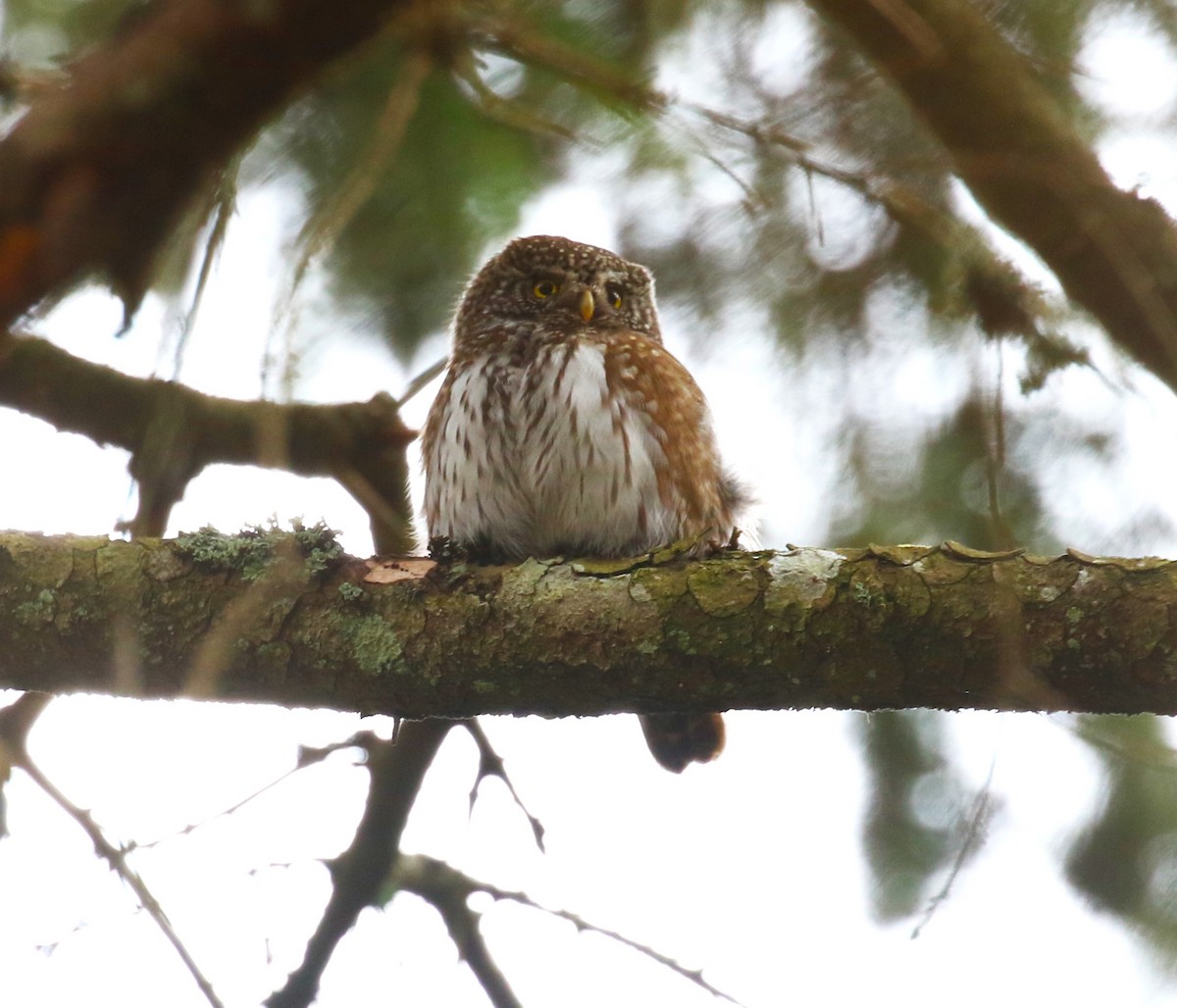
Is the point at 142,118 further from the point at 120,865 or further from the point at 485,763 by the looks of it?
the point at 485,763

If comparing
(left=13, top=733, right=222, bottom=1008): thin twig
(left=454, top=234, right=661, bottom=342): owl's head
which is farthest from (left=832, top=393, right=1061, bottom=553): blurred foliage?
(left=13, top=733, right=222, bottom=1008): thin twig

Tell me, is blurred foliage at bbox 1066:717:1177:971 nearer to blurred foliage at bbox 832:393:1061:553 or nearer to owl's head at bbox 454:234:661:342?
blurred foliage at bbox 832:393:1061:553

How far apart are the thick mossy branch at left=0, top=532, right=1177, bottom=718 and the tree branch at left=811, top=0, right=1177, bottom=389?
62 centimetres

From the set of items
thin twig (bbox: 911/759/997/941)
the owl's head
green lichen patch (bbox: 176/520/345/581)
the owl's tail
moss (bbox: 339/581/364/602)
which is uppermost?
the owl's head

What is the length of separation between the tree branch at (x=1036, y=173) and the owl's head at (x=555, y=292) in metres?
1.67

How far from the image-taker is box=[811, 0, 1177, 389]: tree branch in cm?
257

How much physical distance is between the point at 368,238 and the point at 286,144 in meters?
0.46

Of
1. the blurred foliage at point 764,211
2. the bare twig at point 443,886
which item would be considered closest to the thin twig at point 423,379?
the blurred foliage at point 764,211

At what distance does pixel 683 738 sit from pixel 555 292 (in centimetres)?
163

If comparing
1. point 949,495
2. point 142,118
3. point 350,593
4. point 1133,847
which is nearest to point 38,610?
point 350,593

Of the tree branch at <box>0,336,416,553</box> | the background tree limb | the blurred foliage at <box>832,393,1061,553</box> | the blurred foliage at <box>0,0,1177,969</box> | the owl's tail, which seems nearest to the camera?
the background tree limb

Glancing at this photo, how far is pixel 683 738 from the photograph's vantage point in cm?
406

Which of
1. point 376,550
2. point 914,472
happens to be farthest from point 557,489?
point 914,472

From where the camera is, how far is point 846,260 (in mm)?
2906
